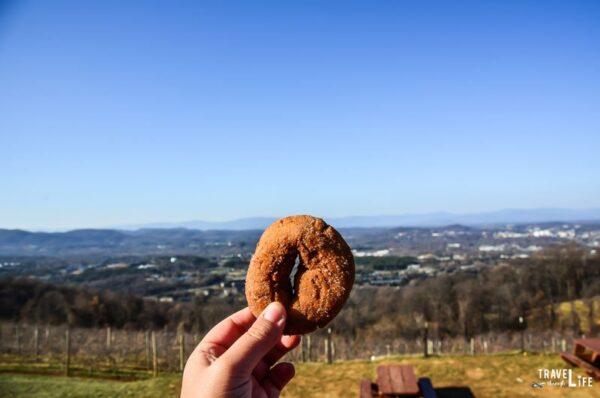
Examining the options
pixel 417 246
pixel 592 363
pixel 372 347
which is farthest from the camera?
pixel 417 246

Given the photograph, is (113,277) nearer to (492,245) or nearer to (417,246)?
(417,246)

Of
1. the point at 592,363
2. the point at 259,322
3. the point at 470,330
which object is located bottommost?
the point at 470,330

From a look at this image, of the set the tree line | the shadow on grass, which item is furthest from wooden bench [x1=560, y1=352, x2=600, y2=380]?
the tree line

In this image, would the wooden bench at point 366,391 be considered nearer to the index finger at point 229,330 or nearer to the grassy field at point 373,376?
the grassy field at point 373,376

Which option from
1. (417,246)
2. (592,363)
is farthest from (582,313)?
(417,246)

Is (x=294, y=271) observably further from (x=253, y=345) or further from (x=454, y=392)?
(x=454, y=392)
